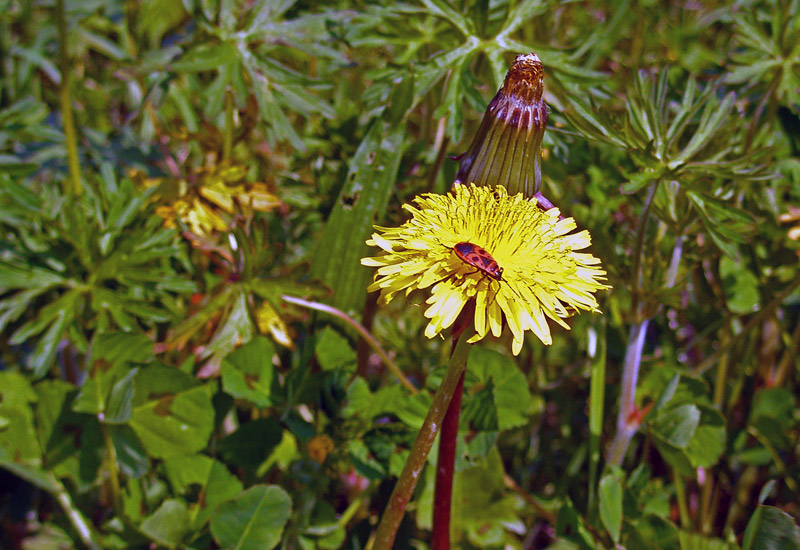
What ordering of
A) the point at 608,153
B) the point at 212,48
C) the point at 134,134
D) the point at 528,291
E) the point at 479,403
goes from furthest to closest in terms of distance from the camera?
the point at 134,134 < the point at 608,153 < the point at 212,48 < the point at 479,403 < the point at 528,291

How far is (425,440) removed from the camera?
3.89 ft

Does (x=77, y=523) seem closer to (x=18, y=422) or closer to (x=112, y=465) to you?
(x=112, y=465)

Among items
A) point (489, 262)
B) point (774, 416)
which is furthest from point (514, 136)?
point (774, 416)

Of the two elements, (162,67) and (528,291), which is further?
(162,67)

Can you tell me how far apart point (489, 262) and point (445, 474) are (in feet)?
1.66

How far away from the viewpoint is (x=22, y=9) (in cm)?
298

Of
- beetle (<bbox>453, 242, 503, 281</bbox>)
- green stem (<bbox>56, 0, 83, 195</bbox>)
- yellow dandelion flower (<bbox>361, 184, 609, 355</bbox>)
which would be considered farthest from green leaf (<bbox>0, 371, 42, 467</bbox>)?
beetle (<bbox>453, 242, 503, 281</bbox>)

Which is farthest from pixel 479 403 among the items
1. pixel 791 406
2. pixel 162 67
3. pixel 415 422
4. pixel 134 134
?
pixel 134 134

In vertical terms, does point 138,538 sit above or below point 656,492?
below

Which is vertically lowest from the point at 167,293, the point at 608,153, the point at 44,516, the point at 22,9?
the point at 44,516

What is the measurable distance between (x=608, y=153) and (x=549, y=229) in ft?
3.63

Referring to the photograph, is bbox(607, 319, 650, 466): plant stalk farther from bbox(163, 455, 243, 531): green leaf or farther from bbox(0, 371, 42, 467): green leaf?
bbox(0, 371, 42, 467): green leaf

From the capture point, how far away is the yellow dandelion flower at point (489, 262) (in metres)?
1.11

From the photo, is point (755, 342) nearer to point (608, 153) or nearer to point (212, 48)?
point (608, 153)
